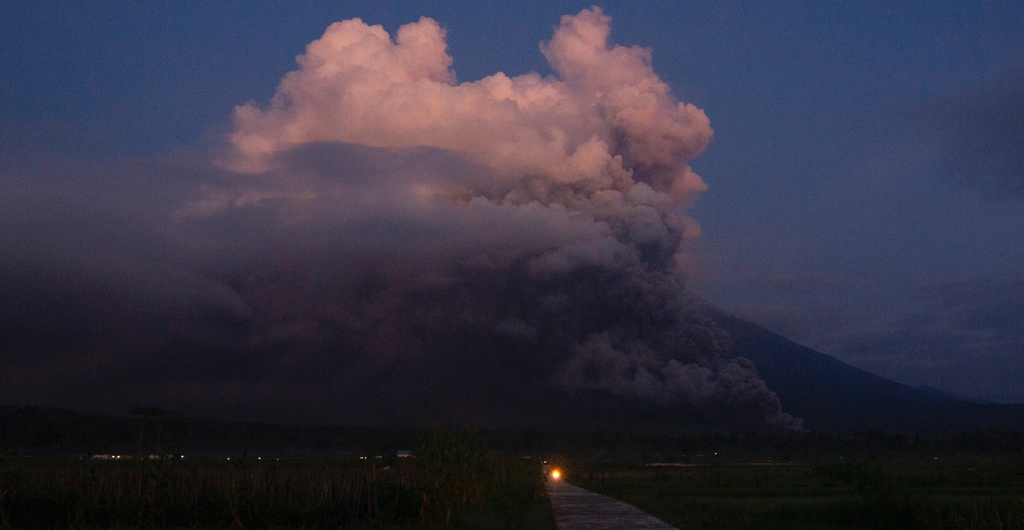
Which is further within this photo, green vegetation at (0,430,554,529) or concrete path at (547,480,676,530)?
green vegetation at (0,430,554,529)

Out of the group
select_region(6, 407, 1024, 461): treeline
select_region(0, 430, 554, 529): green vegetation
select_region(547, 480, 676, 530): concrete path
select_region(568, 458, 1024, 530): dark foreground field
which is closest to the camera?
select_region(547, 480, 676, 530): concrete path

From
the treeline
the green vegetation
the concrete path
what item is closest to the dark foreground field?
the concrete path

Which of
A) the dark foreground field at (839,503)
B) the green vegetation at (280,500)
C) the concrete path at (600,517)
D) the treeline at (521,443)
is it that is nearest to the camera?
the concrete path at (600,517)

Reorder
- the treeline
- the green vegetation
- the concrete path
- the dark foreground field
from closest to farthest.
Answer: the concrete path < the green vegetation < the dark foreground field < the treeline

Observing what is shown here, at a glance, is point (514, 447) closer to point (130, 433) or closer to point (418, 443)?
point (130, 433)

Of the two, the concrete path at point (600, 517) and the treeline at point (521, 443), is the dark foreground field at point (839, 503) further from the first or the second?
the treeline at point (521, 443)

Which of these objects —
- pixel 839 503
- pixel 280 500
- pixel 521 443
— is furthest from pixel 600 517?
pixel 521 443

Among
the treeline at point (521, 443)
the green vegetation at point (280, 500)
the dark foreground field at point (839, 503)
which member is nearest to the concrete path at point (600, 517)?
the green vegetation at point (280, 500)

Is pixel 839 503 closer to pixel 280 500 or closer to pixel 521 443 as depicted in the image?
pixel 280 500

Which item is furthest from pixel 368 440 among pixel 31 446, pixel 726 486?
pixel 726 486

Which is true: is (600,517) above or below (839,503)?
above

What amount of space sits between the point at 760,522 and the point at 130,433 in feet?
564

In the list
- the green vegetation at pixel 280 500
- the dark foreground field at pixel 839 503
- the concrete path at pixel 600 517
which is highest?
the green vegetation at pixel 280 500

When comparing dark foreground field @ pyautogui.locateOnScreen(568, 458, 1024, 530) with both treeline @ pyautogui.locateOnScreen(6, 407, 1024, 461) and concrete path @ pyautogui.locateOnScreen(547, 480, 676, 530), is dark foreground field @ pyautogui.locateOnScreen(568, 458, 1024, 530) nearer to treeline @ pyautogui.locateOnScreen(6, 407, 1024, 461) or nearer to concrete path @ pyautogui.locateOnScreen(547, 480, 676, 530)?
concrete path @ pyautogui.locateOnScreen(547, 480, 676, 530)
